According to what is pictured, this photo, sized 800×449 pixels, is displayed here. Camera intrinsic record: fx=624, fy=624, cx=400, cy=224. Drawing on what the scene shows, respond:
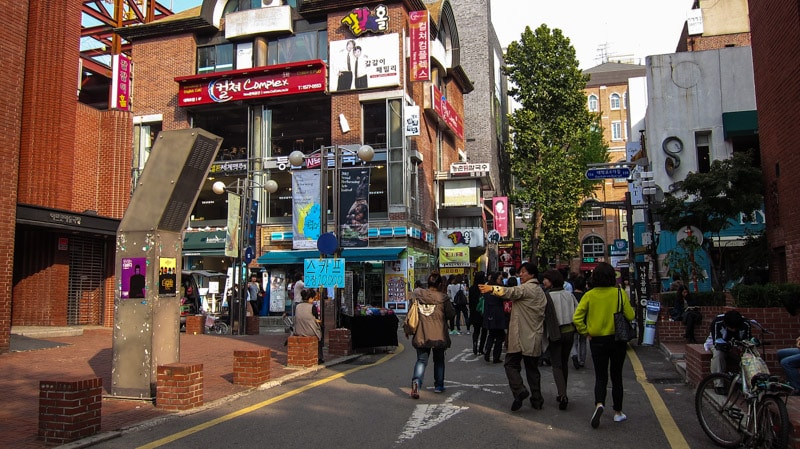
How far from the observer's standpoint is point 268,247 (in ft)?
104

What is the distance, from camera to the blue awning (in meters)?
28.6

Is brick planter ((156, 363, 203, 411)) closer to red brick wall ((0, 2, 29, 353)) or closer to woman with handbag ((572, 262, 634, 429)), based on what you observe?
woman with handbag ((572, 262, 634, 429))

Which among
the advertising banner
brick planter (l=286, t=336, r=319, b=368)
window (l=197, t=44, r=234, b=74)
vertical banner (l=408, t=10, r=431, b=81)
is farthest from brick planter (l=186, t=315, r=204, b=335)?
window (l=197, t=44, r=234, b=74)

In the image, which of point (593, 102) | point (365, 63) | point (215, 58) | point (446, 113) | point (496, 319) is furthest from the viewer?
point (593, 102)

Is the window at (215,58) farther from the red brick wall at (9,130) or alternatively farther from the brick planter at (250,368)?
the brick planter at (250,368)

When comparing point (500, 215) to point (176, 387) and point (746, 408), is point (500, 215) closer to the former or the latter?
point (176, 387)

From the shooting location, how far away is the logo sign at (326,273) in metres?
13.6

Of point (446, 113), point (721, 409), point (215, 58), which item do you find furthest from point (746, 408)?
point (215, 58)

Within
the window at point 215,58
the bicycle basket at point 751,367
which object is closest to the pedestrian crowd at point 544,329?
the bicycle basket at point 751,367

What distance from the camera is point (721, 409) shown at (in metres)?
5.98

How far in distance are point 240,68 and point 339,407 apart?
27721 millimetres

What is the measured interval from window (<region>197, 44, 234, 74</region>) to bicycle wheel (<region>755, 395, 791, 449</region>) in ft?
105

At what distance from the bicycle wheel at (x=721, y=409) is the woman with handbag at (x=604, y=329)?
0.88m

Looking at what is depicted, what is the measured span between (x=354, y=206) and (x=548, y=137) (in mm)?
28502
